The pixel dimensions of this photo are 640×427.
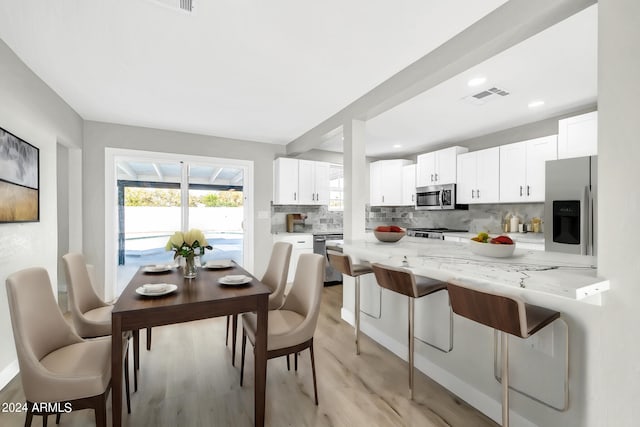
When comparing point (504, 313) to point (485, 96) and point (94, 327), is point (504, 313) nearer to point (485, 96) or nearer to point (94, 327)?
point (94, 327)

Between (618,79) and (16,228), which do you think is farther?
(16,228)

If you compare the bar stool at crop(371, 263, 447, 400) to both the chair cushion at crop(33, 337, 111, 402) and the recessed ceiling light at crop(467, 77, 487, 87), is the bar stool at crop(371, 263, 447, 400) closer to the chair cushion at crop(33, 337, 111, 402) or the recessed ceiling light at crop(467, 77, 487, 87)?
the chair cushion at crop(33, 337, 111, 402)

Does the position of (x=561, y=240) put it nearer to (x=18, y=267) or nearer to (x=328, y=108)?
(x=328, y=108)

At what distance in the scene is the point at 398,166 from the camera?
5.71 m

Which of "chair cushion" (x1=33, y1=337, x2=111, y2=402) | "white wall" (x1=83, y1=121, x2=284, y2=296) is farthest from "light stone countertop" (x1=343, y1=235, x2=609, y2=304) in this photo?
"white wall" (x1=83, y1=121, x2=284, y2=296)

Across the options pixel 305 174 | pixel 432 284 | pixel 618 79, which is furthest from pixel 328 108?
pixel 618 79

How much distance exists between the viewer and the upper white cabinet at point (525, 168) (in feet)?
11.7

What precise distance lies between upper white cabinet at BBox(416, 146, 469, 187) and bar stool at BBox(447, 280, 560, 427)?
11.9 feet

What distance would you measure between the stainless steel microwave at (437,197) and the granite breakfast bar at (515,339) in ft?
8.19

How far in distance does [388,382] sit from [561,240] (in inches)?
83.9

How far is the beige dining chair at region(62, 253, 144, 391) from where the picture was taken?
1964 millimetres

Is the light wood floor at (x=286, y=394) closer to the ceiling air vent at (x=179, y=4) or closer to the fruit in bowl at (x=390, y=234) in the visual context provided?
the fruit in bowl at (x=390, y=234)

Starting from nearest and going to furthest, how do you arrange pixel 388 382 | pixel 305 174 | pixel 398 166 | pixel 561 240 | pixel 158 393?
pixel 158 393, pixel 388 382, pixel 561 240, pixel 305 174, pixel 398 166

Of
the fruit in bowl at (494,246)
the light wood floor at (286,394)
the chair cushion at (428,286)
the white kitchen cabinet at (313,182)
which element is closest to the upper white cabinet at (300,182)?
the white kitchen cabinet at (313,182)
